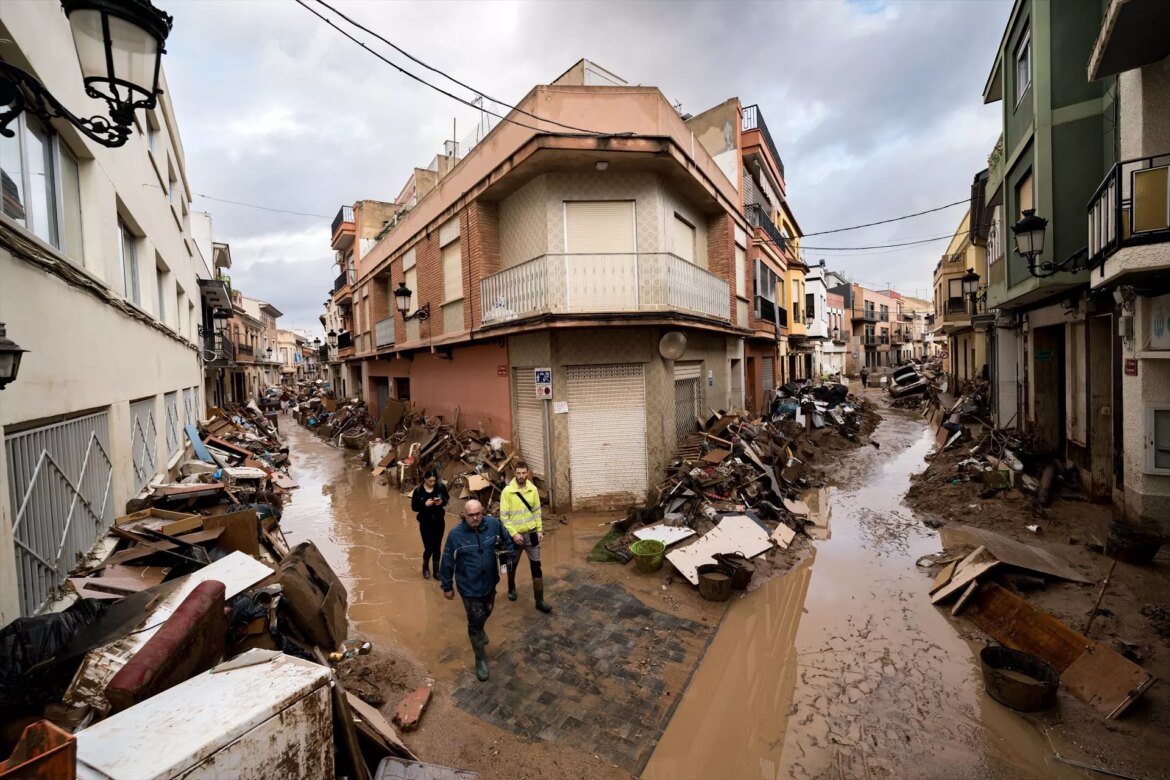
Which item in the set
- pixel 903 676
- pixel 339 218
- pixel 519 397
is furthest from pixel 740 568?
pixel 339 218

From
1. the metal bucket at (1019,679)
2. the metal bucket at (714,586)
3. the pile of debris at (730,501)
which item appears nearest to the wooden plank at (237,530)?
the pile of debris at (730,501)

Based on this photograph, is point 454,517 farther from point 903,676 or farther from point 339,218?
point 339,218

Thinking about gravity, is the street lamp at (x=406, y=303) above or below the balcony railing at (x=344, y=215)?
below

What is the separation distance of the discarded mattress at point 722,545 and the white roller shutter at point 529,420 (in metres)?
3.73

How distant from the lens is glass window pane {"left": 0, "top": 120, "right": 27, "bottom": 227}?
3625mm

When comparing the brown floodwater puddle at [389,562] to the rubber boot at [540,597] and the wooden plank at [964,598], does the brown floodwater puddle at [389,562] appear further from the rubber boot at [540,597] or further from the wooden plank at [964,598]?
the wooden plank at [964,598]

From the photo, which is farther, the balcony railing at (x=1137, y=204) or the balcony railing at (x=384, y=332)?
the balcony railing at (x=384, y=332)

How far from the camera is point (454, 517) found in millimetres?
9992

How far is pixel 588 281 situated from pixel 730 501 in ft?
16.0

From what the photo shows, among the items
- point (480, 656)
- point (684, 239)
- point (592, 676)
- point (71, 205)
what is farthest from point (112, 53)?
point (684, 239)

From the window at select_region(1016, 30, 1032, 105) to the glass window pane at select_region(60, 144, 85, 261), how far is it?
48.9 feet

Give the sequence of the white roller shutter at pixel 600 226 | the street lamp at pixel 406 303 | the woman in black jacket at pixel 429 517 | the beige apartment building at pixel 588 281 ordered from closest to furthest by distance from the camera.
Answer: the woman in black jacket at pixel 429 517 < the beige apartment building at pixel 588 281 < the white roller shutter at pixel 600 226 < the street lamp at pixel 406 303

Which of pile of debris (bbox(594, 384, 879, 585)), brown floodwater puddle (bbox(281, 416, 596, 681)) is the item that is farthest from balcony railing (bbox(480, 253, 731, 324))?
brown floodwater puddle (bbox(281, 416, 596, 681))

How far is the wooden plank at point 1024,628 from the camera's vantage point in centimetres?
450
